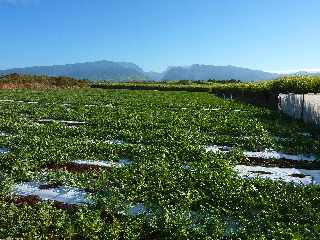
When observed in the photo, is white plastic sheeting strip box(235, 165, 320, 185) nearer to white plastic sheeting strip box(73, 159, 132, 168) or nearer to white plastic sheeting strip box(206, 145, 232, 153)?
white plastic sheeting strip box(206, 145, 232, 153)

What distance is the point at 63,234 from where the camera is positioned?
10.8m

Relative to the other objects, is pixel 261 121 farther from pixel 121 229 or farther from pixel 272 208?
pixel 121 229

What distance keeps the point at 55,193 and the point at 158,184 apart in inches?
124

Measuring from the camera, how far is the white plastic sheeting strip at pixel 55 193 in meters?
13.4

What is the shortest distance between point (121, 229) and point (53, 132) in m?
14.7

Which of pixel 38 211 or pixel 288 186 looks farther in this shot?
pixel 288 186

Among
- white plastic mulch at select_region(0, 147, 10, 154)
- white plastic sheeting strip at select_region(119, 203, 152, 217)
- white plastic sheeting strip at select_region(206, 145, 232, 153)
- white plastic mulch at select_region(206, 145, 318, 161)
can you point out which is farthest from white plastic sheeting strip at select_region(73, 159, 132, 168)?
white plastic sheeting strip at select_region(119, 203, 152, 217)

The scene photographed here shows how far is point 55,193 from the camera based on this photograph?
46.2ft

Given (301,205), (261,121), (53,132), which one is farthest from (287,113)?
(301,205)

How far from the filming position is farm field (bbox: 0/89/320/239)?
11227mm

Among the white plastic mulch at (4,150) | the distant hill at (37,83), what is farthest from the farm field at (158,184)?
the distant hill at (37,83)

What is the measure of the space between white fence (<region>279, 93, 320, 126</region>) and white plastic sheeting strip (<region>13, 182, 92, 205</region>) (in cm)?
1852

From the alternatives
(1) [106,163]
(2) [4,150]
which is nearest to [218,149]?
(1) [106,163]

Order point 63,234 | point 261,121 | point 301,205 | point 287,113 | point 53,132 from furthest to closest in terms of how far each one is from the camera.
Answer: point 287,113 < point 261,121 < point 53,132 < point 301,205 < point 63,234
